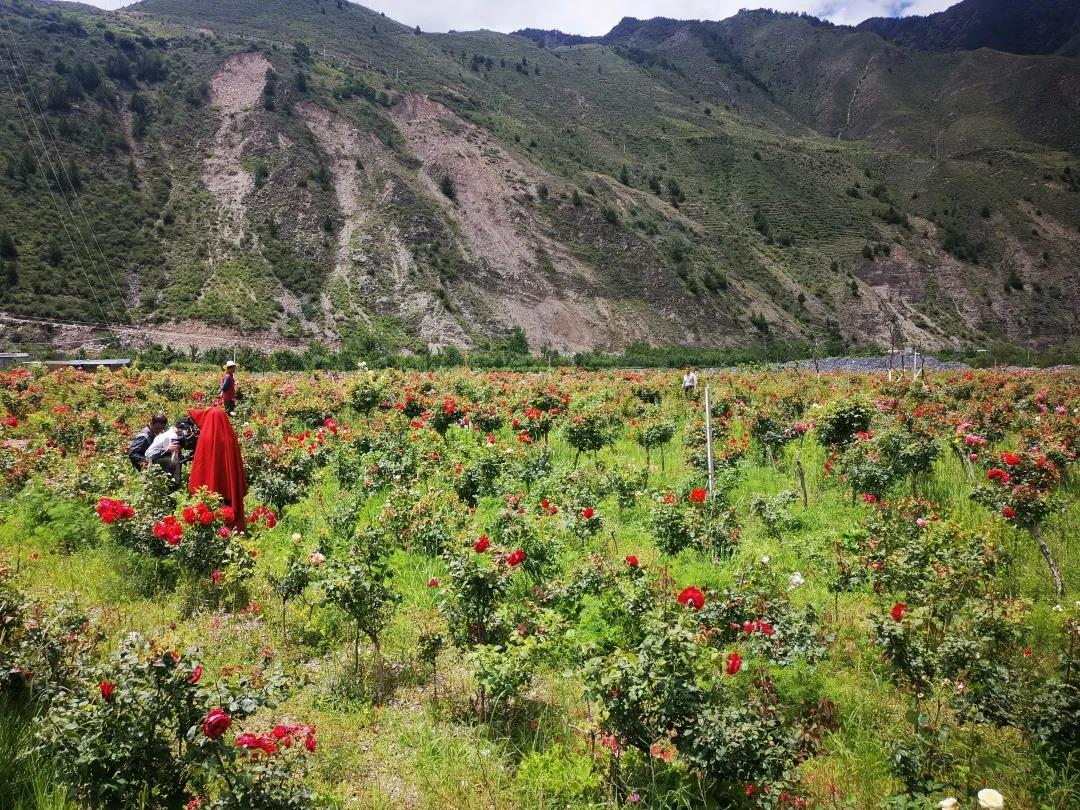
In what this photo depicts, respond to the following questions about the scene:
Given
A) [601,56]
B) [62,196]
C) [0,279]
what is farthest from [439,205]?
[601,56]

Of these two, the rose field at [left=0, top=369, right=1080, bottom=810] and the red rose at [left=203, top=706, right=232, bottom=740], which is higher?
the red rose at [left=203, top=706, right=232, bottom=740]

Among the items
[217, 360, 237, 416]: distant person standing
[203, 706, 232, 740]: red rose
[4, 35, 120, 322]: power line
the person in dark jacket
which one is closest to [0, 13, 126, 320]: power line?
[4, 35, 120, 322]: power line

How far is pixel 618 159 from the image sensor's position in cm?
8700

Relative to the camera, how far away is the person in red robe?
666 cm

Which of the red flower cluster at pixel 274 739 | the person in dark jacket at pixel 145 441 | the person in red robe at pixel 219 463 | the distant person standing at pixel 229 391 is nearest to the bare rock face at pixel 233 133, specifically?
the distant person standing at pixel 229 391

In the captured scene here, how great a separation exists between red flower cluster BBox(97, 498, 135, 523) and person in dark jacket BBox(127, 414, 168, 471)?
3194 millimetres

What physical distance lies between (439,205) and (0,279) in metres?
34.5

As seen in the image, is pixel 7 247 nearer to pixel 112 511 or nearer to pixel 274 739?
pixel 112 511

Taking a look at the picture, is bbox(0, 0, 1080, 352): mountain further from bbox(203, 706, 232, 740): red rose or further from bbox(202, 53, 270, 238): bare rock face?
bbox(203, 706, 232, 740): red rose

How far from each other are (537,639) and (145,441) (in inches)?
286

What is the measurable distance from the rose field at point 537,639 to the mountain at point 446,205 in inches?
1542

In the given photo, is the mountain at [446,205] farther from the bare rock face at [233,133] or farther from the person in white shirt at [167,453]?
the person in white shirt at [167,453]

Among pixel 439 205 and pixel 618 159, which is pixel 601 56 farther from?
pixel 439 205

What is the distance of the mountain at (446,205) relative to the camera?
45969 millimetres
